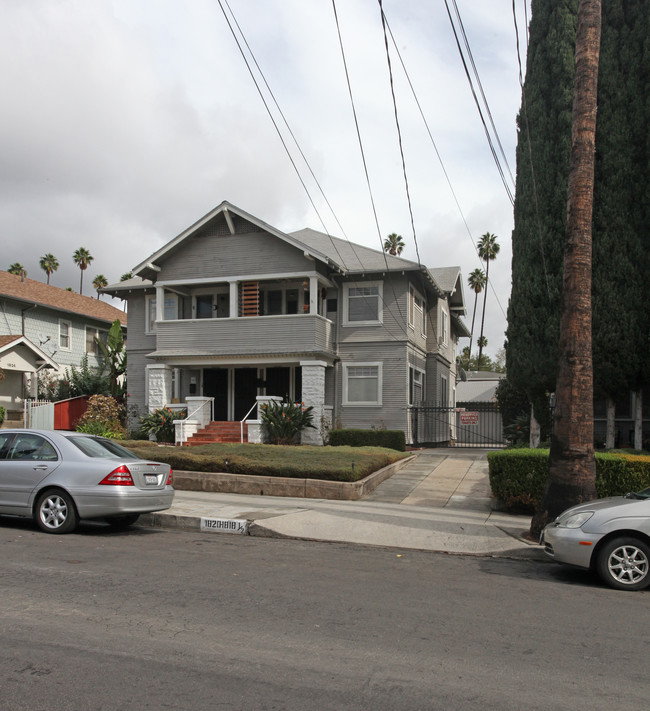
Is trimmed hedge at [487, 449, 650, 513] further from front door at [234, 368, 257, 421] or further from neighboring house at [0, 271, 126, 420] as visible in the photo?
neighboring house at [0, 271, 126, 420]

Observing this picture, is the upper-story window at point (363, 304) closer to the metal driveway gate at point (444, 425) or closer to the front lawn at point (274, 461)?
the metal driveway gate at point (444, 425)

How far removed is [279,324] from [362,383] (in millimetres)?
3604

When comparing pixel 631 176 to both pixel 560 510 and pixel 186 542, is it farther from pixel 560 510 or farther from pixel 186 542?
pixel 186 542

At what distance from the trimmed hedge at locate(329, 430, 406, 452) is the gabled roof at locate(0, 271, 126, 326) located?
1609 centimetres

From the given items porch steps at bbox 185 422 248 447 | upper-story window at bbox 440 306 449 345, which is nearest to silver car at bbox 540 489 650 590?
porch steps at bbox 185 422 248 447

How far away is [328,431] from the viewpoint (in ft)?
74.7

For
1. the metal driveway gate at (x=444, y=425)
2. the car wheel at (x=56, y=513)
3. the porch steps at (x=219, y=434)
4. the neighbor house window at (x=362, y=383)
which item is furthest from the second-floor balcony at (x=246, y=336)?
the car wheel at (x=56, y=513)

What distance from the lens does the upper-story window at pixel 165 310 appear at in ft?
84.3

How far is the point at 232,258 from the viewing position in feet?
78.6

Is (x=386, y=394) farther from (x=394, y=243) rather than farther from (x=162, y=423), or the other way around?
(x=394, y=243)

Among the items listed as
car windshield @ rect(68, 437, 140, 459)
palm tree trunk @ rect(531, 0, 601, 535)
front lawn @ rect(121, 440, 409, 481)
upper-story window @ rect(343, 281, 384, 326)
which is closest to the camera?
palm tree trunk @ rect(531, 0, 601, 535)

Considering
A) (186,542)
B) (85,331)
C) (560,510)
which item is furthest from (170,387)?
(560,510)

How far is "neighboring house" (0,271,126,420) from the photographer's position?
27.4 m

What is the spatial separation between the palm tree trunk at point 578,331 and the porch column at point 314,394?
1260 cm
